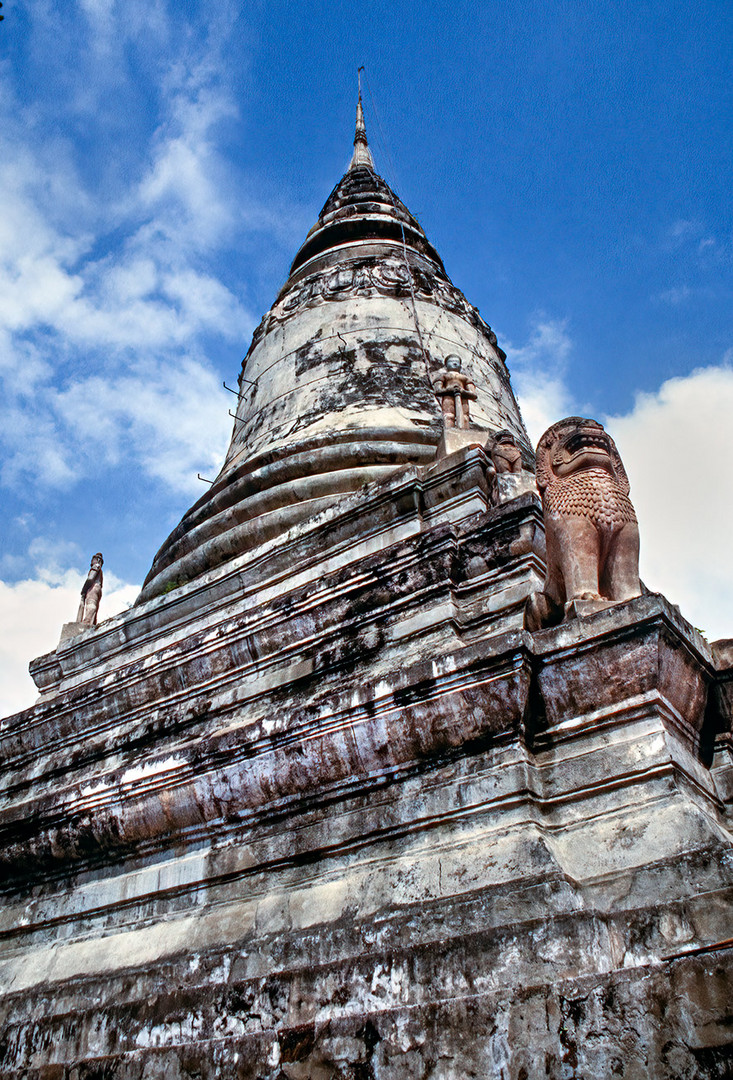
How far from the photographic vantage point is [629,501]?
4934mm

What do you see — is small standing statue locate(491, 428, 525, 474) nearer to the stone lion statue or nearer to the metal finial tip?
the stone lion statue

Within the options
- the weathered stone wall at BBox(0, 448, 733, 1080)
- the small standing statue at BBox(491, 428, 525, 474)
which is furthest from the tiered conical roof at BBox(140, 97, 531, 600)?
the weathered stone wall at BBox(0, 448, 733, 1080)

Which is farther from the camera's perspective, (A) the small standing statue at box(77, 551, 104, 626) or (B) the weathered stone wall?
(A) the small standing statue at box(77, 551, 104, 626)

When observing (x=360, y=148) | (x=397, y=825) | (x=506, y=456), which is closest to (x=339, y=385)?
(x=506, y=456)

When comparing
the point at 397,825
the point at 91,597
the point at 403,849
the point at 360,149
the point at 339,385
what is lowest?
the point at 403,849

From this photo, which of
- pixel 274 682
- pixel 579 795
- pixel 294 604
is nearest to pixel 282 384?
pixel 294 604

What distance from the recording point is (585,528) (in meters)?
4.80

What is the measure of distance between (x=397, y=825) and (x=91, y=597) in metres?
8.01

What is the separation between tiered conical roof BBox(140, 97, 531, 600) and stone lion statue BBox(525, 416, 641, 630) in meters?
3.92

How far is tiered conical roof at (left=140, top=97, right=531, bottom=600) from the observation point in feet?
30.6

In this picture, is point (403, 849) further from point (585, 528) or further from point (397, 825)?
point (585, 528)

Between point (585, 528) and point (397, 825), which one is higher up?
point (585, 528)

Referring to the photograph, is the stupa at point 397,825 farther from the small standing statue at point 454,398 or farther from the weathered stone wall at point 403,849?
the small standing statue at point 454,398

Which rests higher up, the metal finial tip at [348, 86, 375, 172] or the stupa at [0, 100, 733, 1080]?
the metal finial tip at [348, 86, 375, 172]
